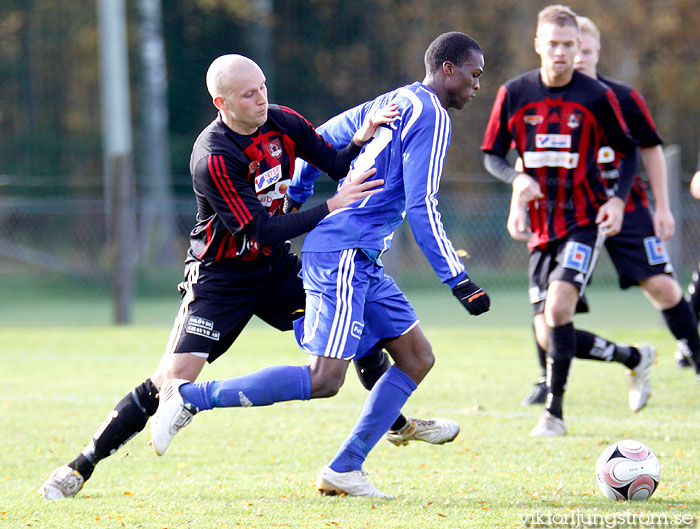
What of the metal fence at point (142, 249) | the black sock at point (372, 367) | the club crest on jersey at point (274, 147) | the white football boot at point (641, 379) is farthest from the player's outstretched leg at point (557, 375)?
the metal fence at point (142, 249)

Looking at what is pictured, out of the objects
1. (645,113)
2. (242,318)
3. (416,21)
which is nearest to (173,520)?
(242,318)

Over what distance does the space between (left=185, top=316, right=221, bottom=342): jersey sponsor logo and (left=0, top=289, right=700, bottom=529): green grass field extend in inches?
23.0

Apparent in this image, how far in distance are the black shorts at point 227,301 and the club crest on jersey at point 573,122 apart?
2.08 m

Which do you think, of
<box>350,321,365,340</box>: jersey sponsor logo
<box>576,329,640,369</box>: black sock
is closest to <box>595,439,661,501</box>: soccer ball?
<box>350,321,365,340</box>: jersey sponsor logo

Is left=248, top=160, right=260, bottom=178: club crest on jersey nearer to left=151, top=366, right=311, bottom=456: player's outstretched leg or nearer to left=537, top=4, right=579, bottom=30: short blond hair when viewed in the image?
left=151, top=366, right=311, bottom=456: player's outstretched leg

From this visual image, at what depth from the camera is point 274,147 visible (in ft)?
14.1

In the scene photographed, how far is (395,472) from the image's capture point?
15.4ft

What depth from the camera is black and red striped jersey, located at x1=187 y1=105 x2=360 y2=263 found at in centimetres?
408

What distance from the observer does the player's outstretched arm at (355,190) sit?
4137 mm

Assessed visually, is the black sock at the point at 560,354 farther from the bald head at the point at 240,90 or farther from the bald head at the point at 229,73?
the bald head at the point at 229,73

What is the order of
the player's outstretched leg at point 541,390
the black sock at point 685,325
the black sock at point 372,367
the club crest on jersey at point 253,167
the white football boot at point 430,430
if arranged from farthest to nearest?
the player's outstretched leg at point 541,390, the black sock at point 685,325, the black sock at point 372,367, the white football boot at point 430,430, the club crest on jersey at point 253,167

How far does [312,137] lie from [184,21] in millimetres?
16464

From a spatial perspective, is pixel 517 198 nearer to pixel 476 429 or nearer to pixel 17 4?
pixel 476 429

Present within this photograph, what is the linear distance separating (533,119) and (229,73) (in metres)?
2.34
